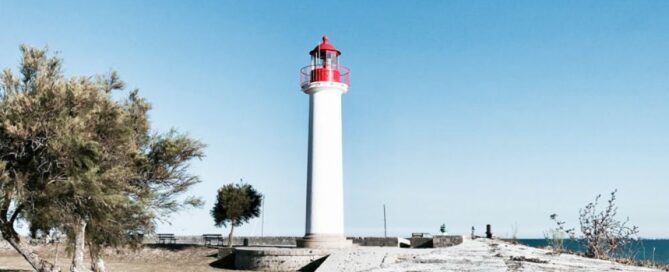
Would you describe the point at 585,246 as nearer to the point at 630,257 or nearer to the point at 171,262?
the point at 630,257

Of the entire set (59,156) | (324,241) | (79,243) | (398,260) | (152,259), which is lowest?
(152,259)

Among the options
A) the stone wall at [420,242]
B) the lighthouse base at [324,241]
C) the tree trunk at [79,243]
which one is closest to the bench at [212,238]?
the lighthouse base at [324,241]

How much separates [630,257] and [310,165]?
15702 millimetres

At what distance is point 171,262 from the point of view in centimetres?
3175

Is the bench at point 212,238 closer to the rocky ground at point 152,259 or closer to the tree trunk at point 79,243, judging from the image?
the rocky ground at point 152,259

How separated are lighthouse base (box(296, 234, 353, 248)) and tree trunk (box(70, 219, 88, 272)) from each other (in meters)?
10.1

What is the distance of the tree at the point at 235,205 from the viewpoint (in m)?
39.2

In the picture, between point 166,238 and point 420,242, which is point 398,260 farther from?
point 166,238

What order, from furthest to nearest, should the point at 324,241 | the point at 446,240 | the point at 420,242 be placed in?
the point at 420,242
the point at 446,240
the point at 324,241

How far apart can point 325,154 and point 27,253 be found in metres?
13.6

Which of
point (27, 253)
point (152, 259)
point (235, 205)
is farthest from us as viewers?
point (235, 205)

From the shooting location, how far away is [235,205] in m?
39.2

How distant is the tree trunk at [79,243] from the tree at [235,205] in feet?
64.2

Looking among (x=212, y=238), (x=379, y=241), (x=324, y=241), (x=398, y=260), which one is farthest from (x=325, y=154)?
(x=212, y=238)
